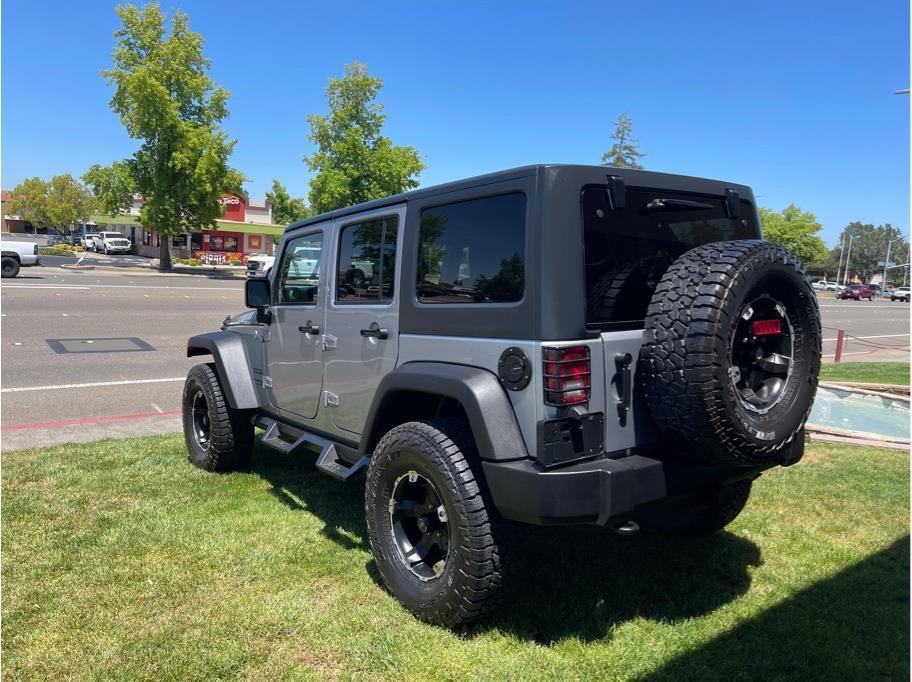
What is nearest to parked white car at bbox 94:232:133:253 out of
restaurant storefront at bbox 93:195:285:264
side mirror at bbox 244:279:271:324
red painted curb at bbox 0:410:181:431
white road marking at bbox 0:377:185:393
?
restaurant storefront at bbox 93:195:285:264

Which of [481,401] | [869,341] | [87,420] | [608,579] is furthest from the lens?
[869,341]

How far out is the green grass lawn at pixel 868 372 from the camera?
10320 millimetres

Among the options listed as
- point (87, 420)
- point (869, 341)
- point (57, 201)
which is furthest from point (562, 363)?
point (57, 201)

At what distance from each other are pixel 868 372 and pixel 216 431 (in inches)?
420

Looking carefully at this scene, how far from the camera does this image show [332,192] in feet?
Answer: 130

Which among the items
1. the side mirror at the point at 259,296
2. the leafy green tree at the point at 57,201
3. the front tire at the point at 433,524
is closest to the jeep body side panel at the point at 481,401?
the front tire at the point at 433,524

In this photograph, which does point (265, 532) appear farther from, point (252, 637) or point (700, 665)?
point (700, 665)

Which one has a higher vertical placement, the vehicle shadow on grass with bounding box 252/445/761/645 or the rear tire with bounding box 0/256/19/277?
the rear tire with bounding box 0/256/19/277

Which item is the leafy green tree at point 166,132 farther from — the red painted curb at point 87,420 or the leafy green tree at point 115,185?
the red painted curb at point 87,420

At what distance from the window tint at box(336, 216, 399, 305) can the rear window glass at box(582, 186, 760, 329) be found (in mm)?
1164

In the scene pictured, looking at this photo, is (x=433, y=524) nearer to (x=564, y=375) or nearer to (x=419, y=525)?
(x=419, y=525)

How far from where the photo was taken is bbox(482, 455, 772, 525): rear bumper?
107 inches

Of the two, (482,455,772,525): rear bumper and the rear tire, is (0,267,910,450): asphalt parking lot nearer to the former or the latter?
the rear tire

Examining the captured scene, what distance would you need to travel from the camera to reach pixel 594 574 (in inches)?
146
